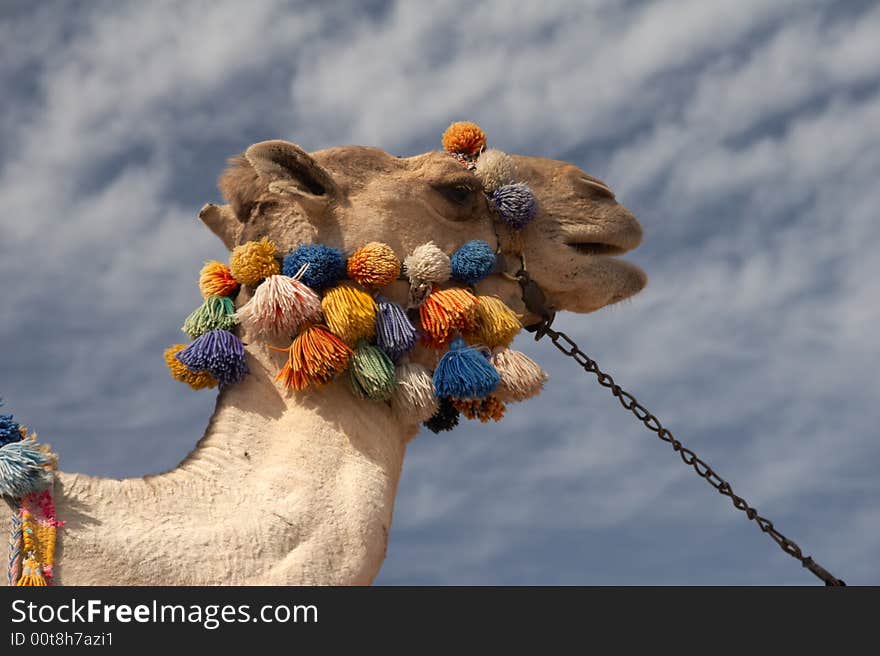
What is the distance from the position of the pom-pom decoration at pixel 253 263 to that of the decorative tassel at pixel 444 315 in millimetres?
866

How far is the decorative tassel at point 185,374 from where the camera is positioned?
7.53m

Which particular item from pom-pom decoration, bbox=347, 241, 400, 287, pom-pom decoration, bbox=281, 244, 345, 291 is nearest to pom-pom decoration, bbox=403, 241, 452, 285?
pom-pom decoration, bbox=347, 241, 400, 287

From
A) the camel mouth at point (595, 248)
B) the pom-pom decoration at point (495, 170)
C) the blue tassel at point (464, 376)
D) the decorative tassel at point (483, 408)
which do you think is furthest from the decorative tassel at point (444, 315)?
the camel mouth at point (595, 248)

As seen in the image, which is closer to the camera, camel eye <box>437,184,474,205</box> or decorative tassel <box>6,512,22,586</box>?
decorative tassel <box>6,512,22,586</box>

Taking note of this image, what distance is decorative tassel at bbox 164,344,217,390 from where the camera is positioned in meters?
7.53

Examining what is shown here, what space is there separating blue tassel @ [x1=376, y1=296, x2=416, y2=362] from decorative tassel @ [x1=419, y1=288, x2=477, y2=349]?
126 millimetres

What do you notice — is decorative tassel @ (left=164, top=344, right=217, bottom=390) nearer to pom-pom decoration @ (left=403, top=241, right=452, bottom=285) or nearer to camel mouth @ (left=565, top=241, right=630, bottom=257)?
pom-pom decoration @ (left=403, top=241, right=452, bottom=285)

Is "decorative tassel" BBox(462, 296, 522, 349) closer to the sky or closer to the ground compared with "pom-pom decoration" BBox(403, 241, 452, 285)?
closer to the ground

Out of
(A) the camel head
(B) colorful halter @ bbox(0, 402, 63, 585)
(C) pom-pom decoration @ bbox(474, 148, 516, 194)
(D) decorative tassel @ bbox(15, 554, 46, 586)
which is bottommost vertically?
(D) decorative tassel @ bbox(15, 554, 46, 586)

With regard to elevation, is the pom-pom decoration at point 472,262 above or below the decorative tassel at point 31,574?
above

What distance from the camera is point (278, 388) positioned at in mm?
7402

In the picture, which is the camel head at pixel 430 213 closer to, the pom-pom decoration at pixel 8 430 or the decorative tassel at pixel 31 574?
the pom-pom decoration at pixel 8 430

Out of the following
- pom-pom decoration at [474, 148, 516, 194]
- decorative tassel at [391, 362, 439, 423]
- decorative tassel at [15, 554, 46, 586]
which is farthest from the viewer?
pom-pom decoration at [474, 148, 516, 194]

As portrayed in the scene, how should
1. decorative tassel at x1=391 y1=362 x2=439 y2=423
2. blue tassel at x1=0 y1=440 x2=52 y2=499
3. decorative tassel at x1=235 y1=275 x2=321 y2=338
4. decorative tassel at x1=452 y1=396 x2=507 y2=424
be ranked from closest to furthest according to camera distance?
blue tassel at x1=0 y1=440 x2=52 y2=499
decorative tassel at x1=235 y1=275 x2=321 y2=338
decorative tassel at x1=391 y1=362 x2=439 y2=423
decorative tassel at x1=452 y1=396 x2=507 y2=424
